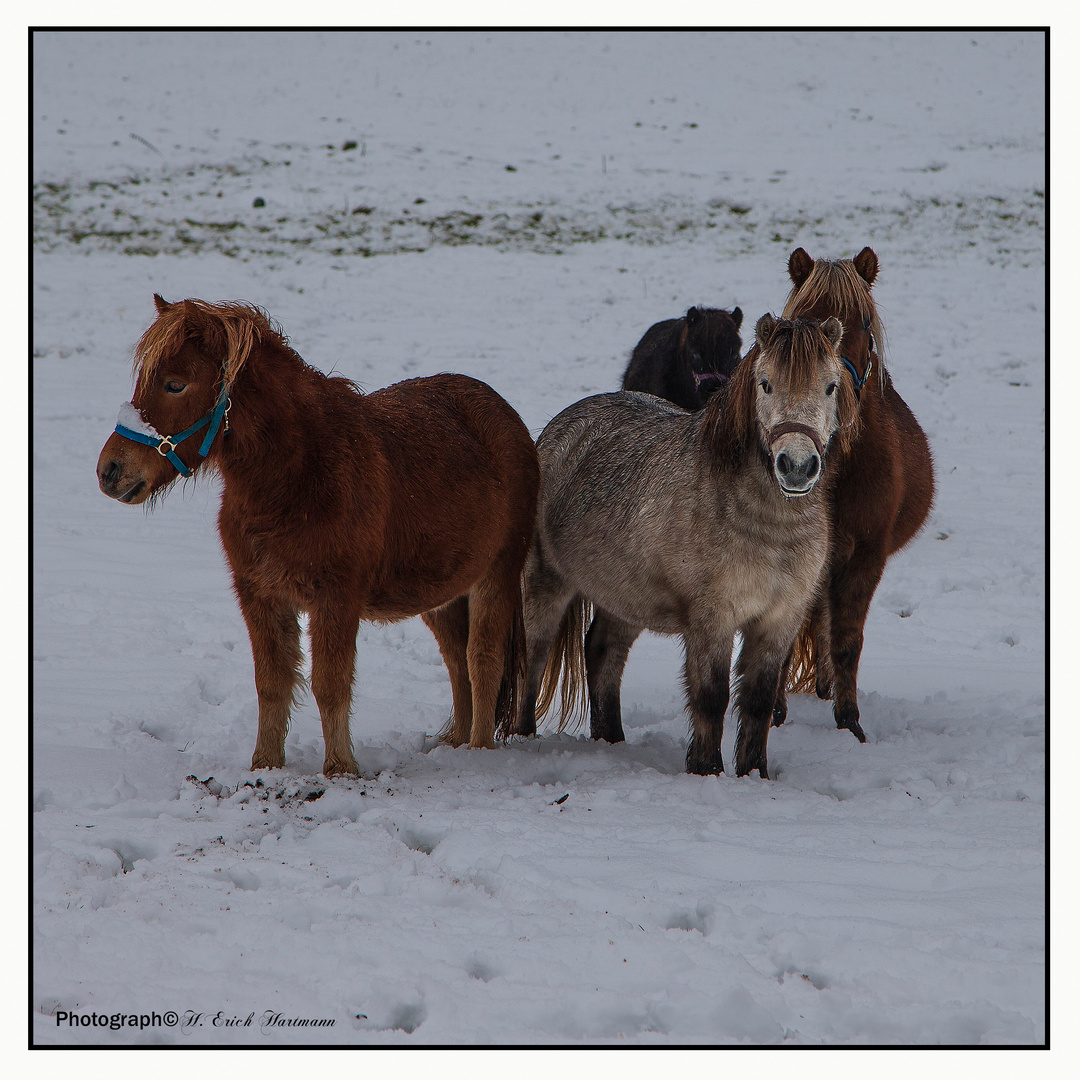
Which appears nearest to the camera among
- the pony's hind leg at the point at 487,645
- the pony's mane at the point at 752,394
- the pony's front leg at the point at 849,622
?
the pony's mane at the point at 752,394

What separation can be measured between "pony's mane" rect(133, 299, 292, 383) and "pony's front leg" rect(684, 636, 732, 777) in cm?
216

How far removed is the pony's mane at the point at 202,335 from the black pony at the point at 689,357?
10.2ft

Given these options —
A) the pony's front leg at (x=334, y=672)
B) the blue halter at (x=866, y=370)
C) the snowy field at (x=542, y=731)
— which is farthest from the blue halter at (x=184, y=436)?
the blue halter at (x=866, y=370)

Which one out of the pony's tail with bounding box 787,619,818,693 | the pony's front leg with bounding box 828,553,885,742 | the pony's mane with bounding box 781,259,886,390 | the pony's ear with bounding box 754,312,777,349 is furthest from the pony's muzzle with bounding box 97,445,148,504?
the pony's tail with bounding box 787,619,818,693

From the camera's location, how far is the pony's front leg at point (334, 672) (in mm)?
3910

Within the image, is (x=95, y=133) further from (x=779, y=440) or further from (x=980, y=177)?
(x=779, y=440)

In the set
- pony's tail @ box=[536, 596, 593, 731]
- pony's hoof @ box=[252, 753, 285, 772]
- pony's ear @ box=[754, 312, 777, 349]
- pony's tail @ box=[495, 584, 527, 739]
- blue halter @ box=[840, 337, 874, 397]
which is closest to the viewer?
pony's ear @ box=[754, 312, 777, 349]

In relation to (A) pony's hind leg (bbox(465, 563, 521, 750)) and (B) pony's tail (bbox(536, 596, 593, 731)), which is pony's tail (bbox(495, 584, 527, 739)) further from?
(B) pony's tail (bbox(536, 596, 593, 731))

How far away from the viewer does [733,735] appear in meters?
5.23

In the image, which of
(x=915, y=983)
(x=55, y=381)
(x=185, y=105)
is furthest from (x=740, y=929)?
(x=185, y=105)

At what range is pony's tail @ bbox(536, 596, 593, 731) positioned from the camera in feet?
18.0

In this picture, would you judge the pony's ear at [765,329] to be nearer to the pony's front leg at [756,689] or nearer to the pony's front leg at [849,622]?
the pony's front leg at [756,689]

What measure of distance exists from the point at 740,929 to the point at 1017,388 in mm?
11398

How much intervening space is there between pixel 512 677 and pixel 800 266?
2471 mm
